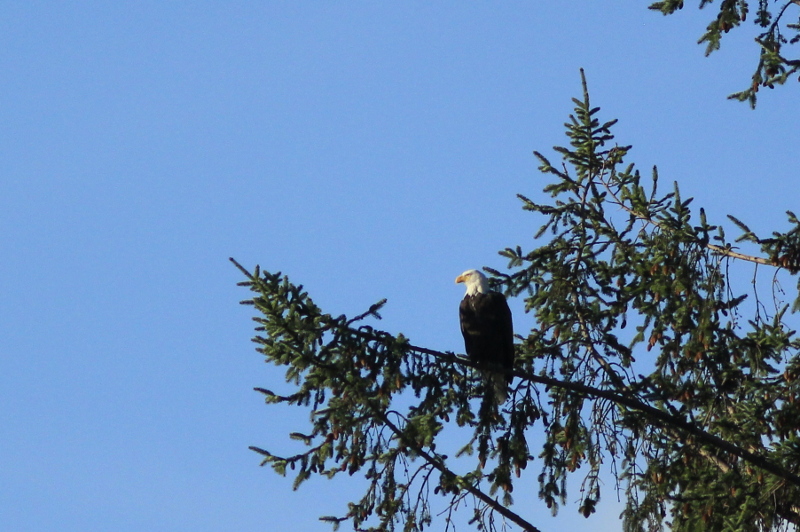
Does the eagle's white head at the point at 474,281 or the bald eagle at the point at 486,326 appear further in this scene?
the eagle's white head at the point at 474,281

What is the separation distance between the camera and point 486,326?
9.80 meters

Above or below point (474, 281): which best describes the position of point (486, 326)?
below

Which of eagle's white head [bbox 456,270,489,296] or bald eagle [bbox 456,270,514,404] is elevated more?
eagle's white head [bbox 456,270,489,296]

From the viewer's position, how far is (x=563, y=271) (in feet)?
28.8

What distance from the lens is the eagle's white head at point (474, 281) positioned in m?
10.3

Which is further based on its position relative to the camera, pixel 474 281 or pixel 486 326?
pixel 474 281

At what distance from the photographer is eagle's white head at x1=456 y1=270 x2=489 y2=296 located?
10.3 m

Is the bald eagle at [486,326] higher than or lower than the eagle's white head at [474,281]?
lower

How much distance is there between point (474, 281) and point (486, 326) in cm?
82

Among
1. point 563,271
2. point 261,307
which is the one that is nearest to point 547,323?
point 563,271

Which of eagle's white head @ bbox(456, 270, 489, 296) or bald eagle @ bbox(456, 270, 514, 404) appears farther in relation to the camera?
eagle's white head @ bbox(456, 270, 489, 296)

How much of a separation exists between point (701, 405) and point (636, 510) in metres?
0.95

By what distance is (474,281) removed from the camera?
10.5m

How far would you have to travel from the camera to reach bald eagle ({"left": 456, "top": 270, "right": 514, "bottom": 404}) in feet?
30.6
